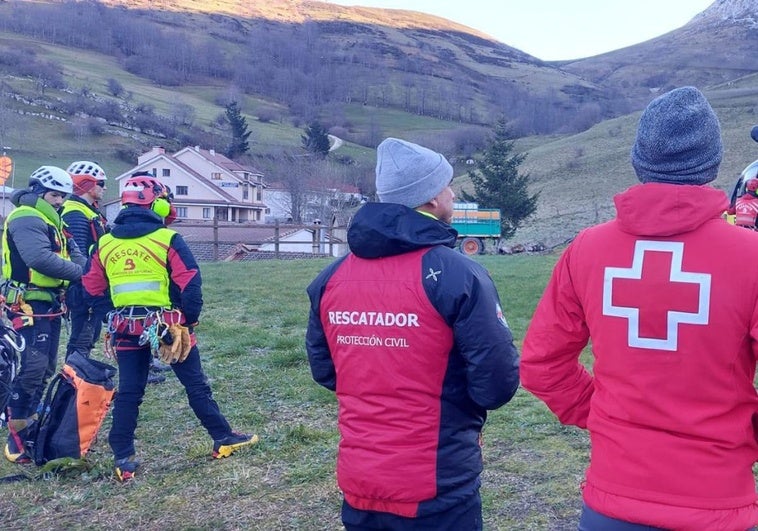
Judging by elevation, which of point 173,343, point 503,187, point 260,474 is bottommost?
point 260,474

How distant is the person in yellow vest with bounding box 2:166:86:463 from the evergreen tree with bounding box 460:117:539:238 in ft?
106

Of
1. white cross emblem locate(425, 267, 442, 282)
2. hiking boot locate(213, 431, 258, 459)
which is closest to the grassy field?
hiking boot locate(213, 431, 258, 459)

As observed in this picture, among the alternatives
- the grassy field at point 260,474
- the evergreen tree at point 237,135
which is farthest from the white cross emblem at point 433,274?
the evergreen tree at point 237,135

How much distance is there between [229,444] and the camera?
17.4ft

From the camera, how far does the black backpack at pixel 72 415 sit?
17.1ft

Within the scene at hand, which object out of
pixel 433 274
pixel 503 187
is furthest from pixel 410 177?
pixel 503 187

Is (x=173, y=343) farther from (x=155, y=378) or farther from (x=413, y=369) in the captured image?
(x=155, y=378)

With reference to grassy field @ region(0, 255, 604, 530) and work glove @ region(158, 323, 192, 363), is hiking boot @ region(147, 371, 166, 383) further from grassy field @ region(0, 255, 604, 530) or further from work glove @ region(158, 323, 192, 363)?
work glove @ region(158, 323, 192, 363)

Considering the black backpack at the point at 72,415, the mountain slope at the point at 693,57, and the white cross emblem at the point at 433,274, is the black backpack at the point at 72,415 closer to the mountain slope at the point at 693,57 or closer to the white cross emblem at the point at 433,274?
the white cross emblem at the point at 433,274

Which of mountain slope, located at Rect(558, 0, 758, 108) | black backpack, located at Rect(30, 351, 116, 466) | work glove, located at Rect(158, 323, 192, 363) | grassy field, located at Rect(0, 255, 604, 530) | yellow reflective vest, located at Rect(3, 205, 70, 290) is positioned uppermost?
mountain slope, located at Rect(558, 0, 758, 108)

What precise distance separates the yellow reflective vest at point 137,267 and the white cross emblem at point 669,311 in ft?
10.8

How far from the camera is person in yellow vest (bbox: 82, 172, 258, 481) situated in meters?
4.75

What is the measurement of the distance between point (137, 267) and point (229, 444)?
1.47m

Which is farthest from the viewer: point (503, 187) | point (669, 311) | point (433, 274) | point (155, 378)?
point (503, 187)
